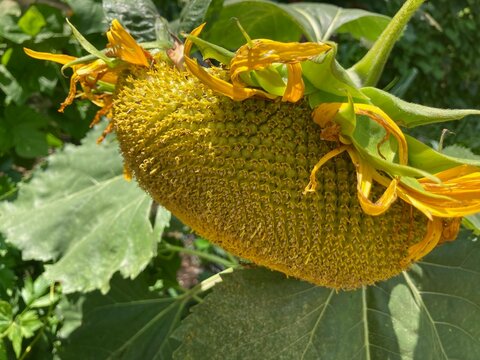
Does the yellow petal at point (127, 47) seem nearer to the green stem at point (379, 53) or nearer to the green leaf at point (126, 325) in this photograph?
the green stem at point (379, 53)

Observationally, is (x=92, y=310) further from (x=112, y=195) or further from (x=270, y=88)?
(x=270, y=88)

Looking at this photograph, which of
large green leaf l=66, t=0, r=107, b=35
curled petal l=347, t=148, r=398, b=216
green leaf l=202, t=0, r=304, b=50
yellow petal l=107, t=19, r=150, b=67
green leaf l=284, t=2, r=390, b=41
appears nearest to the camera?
curled petal l=347, t=148, r=398, b=216

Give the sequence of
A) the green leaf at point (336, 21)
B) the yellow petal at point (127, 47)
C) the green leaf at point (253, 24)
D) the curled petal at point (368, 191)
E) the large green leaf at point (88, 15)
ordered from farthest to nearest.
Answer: the large green leaf at point (88, 15) → the green leaf at point (336, 21) → the green leaf at point (253, 24) → the yellow petal at point (127, 47) → the curled petal at point (368, 191)

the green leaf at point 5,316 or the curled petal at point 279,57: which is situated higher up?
the curled petal at point 279,57

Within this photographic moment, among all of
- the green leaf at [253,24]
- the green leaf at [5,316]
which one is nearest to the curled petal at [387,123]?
the green leaf at [253,24]

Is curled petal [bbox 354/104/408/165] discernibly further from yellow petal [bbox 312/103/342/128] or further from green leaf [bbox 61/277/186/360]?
green leaf [bbox 61/277/186/360]

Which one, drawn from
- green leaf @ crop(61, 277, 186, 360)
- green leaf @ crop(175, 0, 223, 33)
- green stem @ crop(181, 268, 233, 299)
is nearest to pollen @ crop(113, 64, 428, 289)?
green leaf @ crop(175, 0, 223, 33)
